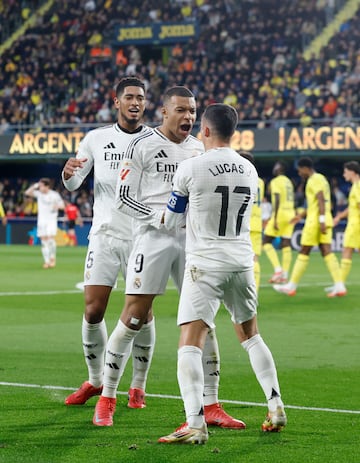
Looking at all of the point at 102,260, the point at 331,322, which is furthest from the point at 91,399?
the point at 331,322

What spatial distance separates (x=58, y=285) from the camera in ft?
69.6

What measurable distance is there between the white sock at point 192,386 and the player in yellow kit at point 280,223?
→ 48.6 feet

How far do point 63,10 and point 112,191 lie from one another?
4499cm

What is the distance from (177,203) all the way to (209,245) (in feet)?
1.12

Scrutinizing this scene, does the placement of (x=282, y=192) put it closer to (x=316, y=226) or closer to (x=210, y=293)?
(x=316, y=226)

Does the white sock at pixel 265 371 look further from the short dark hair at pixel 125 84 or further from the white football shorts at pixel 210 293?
the short dark hair at pixel 125 84

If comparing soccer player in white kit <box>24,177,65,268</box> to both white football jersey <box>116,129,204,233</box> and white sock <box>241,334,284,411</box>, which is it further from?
white sock <box>241,334,284,411</box>

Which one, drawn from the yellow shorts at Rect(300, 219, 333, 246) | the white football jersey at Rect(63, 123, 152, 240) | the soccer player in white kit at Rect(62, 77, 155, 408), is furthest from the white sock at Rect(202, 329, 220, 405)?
the yellow shorts at Rect(300, 219, 333, 246)

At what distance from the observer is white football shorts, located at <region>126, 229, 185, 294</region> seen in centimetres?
772

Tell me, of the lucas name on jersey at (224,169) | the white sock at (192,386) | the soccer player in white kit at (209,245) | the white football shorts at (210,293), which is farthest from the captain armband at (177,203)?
the white sock at (192,386)

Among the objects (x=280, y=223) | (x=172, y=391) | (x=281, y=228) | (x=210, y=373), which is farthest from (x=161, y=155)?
(x=281, y=228)

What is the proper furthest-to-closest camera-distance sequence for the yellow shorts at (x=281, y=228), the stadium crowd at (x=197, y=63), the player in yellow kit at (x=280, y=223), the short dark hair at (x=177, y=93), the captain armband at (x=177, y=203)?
the stadium crowd at (x=197, y=63) < the yellow shorts at (x=281, y=228) < the player in yellow kit at (x=280, y=223) < the short dark hair at (x=177, y=93) < the captain armband at (x=177, y=203)

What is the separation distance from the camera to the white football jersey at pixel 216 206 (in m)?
6.86

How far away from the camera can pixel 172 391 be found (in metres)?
9.10
